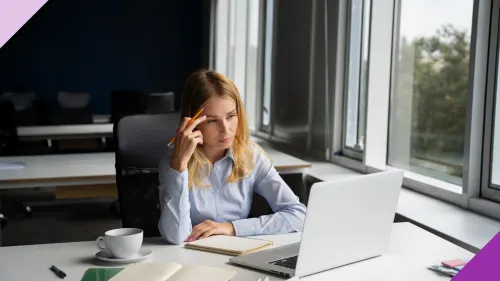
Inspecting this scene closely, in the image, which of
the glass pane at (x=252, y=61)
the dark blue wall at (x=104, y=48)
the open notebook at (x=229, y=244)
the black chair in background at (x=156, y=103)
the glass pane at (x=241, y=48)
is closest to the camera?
the open notebook at (x=229, y=244)

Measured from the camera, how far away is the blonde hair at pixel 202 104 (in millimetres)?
2021

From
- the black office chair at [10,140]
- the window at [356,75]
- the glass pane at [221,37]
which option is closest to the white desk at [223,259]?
the window at [356,75]

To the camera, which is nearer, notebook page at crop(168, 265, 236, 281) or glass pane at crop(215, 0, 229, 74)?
notebook page at crop(168, 265, 236, 281)

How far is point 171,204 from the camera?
185 cm

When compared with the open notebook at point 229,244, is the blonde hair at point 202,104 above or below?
above

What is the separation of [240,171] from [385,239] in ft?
2.09

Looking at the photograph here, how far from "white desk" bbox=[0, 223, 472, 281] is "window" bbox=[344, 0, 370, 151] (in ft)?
5.68

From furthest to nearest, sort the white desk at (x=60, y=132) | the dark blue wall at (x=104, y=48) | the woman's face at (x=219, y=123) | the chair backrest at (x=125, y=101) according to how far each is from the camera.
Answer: the dark blue wall at (x=104, y=48) → the chair backrest at (x=125, y=101) → the white desk at (x=60, y=132) → the woman's face at (x=219, y=123)

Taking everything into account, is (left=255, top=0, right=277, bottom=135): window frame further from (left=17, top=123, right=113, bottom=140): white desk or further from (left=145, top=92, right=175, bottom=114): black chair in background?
(left=17, top=123, right=113, bottom=140): white desk

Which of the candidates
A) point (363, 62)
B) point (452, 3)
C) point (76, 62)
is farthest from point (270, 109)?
point (76, 62)

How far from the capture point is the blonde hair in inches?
79.6

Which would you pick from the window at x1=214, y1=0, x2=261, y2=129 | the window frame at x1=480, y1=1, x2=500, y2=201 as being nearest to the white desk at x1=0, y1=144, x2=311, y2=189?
the window frame at x1=480, y1=1, x2=500, y2=201

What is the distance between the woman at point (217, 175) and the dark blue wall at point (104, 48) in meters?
5.87

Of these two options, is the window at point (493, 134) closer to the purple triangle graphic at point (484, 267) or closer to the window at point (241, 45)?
the purple triangle graphic at point (484, 267)
